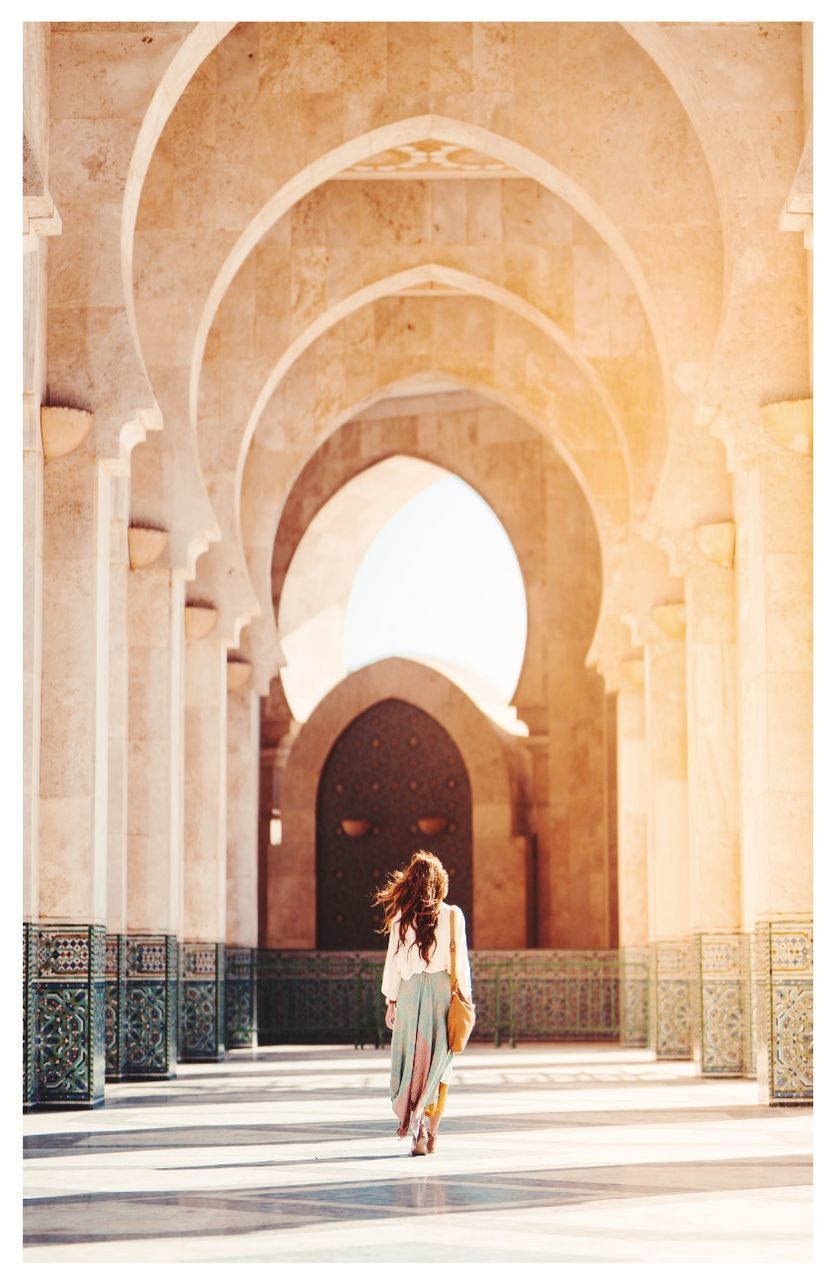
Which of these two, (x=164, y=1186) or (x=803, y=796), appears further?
(x=803, y=796)

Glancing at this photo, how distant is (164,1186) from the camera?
22.7 ft

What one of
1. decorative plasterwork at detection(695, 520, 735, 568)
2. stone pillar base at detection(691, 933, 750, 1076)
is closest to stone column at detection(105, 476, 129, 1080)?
stone pillar base at detection(691, 933, 750, 1076)

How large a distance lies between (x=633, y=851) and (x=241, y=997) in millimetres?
4045

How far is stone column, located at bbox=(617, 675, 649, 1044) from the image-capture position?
18344 mm

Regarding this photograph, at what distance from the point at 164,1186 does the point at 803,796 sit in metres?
4.68

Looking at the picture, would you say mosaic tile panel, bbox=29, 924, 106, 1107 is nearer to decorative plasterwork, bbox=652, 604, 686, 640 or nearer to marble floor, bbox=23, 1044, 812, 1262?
marble floor, bbox=23, 1044, 812, 1262

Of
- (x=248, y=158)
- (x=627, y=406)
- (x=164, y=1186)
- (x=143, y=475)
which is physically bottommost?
(x=164, y=1186)

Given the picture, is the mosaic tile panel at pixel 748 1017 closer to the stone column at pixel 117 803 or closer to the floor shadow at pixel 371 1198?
the stone column at pixel 117 803

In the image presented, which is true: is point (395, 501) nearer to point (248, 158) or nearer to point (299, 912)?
point (299, 912)

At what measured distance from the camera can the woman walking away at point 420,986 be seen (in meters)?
7.89

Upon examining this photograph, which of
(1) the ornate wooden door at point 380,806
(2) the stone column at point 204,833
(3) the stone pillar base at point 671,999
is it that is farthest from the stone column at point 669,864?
(1) the ornate wooden door at point 380,806

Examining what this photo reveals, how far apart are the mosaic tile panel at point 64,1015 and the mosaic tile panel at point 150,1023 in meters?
2.77

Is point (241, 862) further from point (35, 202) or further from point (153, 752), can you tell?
point (35, 202)

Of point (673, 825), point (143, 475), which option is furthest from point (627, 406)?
point (143, 475)
